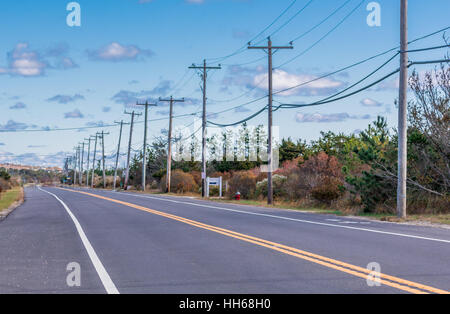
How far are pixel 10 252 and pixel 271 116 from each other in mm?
24698

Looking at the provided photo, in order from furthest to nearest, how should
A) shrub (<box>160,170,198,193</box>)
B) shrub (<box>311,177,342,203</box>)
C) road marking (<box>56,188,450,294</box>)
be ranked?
shrub (<box>160,170,198,193</box>)
shrub (<box>311,177,342,203</box>)
road marking (<box>56,188,450,294</box>)

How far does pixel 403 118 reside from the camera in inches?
825

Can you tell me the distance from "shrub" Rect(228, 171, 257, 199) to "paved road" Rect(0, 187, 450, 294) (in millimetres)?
26421

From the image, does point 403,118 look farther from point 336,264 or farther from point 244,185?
point 244,185

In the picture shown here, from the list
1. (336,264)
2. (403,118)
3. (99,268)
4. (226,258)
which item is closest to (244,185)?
(403,118)

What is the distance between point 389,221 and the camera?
19609 mm

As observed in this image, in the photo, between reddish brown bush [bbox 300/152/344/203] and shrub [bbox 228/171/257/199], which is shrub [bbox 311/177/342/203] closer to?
reddish brown bush [bbox 300/152/344/203]

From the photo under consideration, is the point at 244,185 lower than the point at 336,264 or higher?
higher

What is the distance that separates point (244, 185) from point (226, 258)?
34279 millimetres

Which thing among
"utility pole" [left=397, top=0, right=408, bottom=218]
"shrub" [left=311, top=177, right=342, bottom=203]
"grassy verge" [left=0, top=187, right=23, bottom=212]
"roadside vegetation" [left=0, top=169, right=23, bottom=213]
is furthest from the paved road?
"roadside vegetation" [left=0, top=169, right=23, bottom=213]

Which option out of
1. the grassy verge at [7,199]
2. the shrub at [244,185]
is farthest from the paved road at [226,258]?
the shrub at [244,185]

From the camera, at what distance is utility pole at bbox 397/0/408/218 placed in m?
20.9

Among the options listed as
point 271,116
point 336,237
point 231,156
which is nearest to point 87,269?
point 336,237

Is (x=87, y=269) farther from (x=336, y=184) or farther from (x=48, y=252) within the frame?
(x=336, y=184)
